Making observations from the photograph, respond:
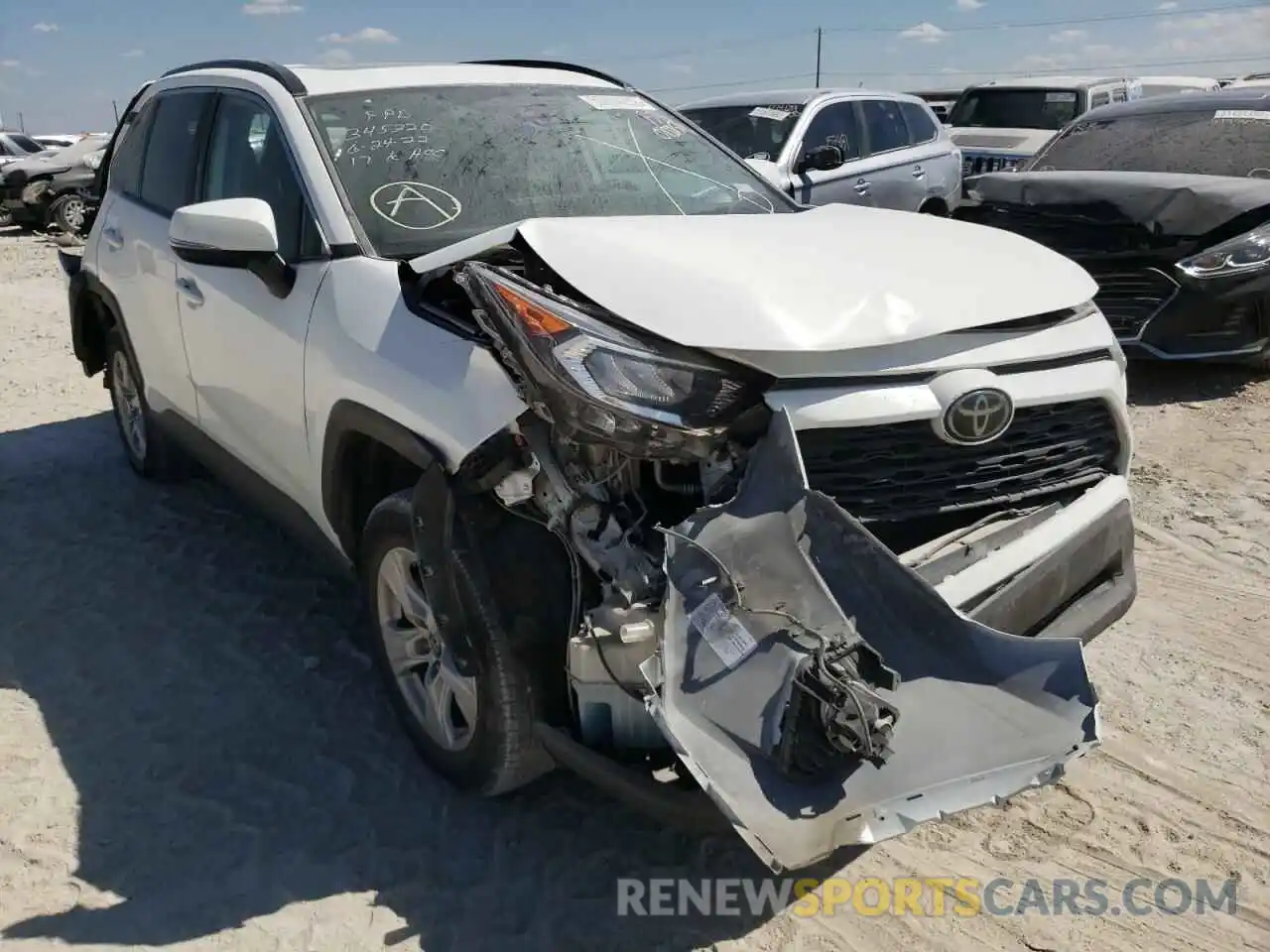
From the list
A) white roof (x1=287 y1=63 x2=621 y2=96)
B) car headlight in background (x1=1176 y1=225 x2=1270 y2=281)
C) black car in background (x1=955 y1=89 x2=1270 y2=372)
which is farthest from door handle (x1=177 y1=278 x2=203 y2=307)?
car headlight in background (x1=1176 y1=225 x2=1270 y2=281)

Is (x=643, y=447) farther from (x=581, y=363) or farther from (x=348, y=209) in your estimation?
(x=348, y=209)

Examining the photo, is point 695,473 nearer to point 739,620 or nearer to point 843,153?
point 739,620

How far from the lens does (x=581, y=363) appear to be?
7.52ft

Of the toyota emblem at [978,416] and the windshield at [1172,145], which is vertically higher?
the toyota emblem at [978,416]

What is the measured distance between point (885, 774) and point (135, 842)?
1968mm

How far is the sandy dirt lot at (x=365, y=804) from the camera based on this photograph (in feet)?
8.37

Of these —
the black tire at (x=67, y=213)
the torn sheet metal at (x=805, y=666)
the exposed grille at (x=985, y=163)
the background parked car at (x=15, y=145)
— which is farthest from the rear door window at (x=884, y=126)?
the background parked car at (x=15, y=145)

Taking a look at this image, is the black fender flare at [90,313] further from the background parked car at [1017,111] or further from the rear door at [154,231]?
the background parked car at [1017,111]

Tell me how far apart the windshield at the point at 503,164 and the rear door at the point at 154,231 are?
108 cm

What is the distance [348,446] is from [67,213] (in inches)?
704

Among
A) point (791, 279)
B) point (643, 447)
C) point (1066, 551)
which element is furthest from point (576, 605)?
point (1066, 551)

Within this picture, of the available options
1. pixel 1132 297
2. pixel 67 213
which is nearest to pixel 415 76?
pixel 1132 297

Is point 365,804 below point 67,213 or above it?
above

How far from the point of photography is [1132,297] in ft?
20.7
